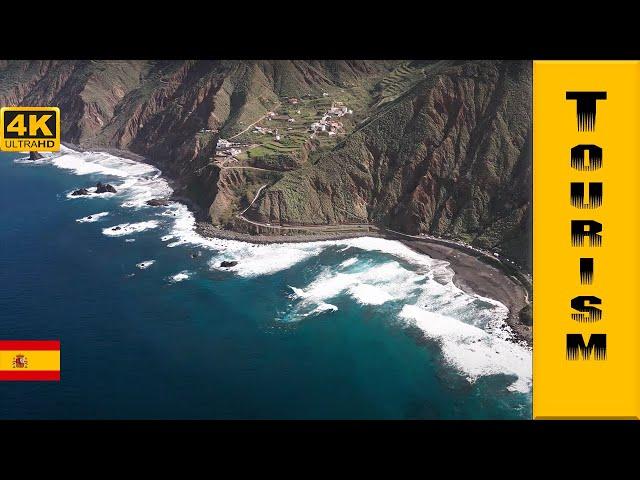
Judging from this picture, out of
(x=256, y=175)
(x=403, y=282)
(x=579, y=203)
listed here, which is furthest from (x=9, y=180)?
(x=579, y=203)

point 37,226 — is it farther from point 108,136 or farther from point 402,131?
point 402,131

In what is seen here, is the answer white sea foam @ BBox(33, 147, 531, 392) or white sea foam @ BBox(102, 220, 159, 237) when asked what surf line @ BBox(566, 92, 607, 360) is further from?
white sea foam @ BBox(102, 220, 159, 237)

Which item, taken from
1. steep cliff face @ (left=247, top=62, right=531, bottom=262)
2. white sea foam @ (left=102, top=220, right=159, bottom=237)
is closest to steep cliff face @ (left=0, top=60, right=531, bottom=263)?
steep cliff face @ (left=247, top=62, right=531, bottom=262)

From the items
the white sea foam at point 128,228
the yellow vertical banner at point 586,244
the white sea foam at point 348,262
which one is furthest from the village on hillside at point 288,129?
the yellow vertical banner at point 586,244

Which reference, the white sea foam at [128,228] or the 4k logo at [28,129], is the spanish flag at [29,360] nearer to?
the 4k logo at [28,129]

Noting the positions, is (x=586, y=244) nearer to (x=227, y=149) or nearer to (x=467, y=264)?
(x=467, y=264)

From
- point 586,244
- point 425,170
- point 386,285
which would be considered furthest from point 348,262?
point 586,244

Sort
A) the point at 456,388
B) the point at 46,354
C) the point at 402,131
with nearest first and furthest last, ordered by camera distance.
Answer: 1. the point at 46,354
2. the point at 456,388
3. the point at 402,131
